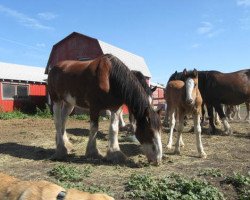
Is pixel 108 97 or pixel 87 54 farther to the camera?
pixel 87 54

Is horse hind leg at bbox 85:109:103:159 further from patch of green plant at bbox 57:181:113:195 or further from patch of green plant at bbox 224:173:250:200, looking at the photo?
patch of green plant at bbox 224:173:250:200

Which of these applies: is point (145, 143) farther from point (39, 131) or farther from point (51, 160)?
point (39, 131)

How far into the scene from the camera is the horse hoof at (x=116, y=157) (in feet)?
28.4

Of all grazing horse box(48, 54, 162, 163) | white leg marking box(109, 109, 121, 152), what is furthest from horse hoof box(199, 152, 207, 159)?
white leg marking box(109, 109, 121, 152)

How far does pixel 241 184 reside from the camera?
6.23 m

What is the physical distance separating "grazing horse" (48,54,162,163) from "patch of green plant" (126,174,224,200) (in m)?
1.99

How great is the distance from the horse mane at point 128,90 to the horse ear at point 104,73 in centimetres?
9

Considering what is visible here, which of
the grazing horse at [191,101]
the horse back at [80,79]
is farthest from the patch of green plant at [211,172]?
the horse back at [80,79]

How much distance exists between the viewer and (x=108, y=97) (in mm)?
8773

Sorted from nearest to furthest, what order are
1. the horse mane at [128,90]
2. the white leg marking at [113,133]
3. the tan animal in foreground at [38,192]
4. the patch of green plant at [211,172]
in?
the tan animal in foreground at [38,192], the patch of green plant at [211,172], the horse mane at [128,90], the white leg marking at [113,133]

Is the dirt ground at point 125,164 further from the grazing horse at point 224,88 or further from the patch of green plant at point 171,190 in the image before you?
the grazing horse at point 224,88

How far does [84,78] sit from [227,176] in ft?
13.3

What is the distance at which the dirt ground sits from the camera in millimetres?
7281

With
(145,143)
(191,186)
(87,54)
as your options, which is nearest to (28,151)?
(145,143)
